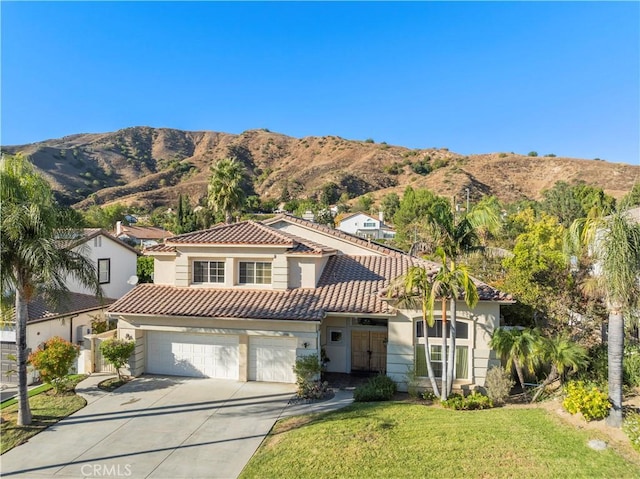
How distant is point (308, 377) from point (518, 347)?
7.18m

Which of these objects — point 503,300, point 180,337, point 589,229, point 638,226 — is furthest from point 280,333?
point 638,226

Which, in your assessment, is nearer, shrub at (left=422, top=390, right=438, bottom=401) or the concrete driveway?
the concrete driveway

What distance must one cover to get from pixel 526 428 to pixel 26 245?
14.3 meters

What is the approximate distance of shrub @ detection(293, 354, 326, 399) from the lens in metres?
14.4

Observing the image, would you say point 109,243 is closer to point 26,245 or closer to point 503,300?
point 26,245

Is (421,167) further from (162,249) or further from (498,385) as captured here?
(498,385)

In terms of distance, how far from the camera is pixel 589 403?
1063 cm

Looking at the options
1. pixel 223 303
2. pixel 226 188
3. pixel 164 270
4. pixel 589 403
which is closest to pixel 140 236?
pixel 226 188

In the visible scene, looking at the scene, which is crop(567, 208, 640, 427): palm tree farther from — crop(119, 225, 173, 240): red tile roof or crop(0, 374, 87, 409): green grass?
crop(119, 225, 173, 240): red tile roof

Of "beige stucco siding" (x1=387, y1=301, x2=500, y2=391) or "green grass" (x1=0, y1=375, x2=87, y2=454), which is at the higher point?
"beige stucco siding" (x1=387, y1=301, x2=500, y2=391)

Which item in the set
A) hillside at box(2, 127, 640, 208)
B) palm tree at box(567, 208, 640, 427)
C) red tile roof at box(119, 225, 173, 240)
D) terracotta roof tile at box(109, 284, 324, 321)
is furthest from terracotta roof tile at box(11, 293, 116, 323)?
hillside at box(2, 127, 640, 208)

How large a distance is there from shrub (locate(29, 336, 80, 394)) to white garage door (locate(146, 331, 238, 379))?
3.20 m

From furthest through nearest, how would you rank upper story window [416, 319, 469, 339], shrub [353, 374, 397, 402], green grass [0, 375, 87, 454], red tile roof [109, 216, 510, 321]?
red tile roof [109, 216, 510, 321]
upper story window [416, 319, 469, 339]
shrub [353, 374, 397, 402]
green grass [0, 375, 87, 454]

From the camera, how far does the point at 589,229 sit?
1108 cm
